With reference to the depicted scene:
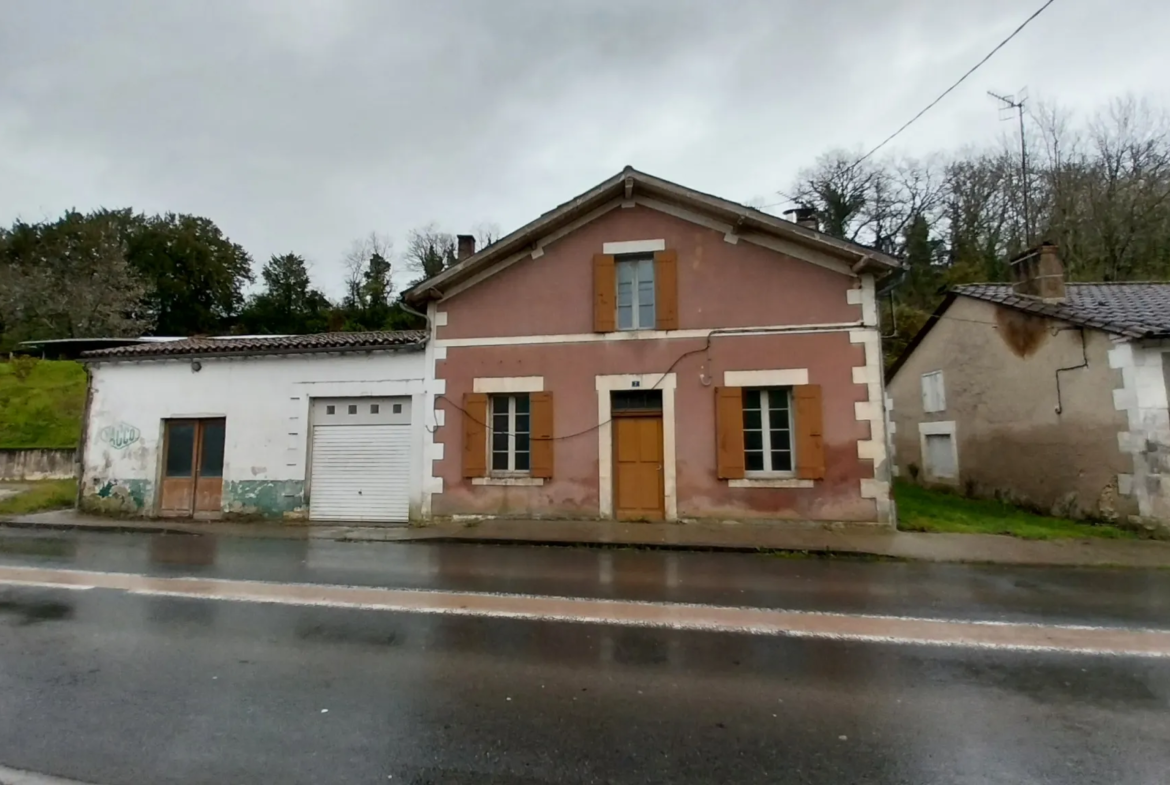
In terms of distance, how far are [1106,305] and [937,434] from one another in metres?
4.96

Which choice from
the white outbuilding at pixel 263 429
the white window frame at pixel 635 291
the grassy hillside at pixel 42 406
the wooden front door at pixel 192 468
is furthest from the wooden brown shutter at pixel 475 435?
the grassy hillside at pixel 42 406

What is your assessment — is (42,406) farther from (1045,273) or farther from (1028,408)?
(1045,273)

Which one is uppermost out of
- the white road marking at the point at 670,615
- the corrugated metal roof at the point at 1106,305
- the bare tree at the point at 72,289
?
the bare tree at the point at 72,289

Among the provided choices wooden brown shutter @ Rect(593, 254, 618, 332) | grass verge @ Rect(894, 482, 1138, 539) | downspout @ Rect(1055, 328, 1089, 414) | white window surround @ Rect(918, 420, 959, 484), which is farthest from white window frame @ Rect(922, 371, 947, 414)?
wooden brown shutter @ Rect(593, 254, 618, 332)

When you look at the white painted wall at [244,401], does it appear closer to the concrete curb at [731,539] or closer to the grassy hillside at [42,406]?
the concrete curb at [731,539]

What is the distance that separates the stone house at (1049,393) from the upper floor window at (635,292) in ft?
24.2

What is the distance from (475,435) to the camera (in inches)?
480

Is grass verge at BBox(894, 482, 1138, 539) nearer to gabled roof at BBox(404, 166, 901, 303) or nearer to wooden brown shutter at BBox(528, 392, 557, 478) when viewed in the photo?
gabled roof at BBox(404, 166, 901, 303)

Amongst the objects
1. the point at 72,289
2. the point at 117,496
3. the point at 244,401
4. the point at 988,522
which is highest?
the point at 72,289

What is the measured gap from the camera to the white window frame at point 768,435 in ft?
37.0

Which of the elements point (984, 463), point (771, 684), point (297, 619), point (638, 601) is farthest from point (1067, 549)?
point (297, 619)

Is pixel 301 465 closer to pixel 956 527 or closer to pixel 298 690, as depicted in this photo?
pixel 298 690

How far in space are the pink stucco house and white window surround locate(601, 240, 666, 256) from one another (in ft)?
0.09

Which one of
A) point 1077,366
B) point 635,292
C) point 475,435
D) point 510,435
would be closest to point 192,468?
point 475,435
